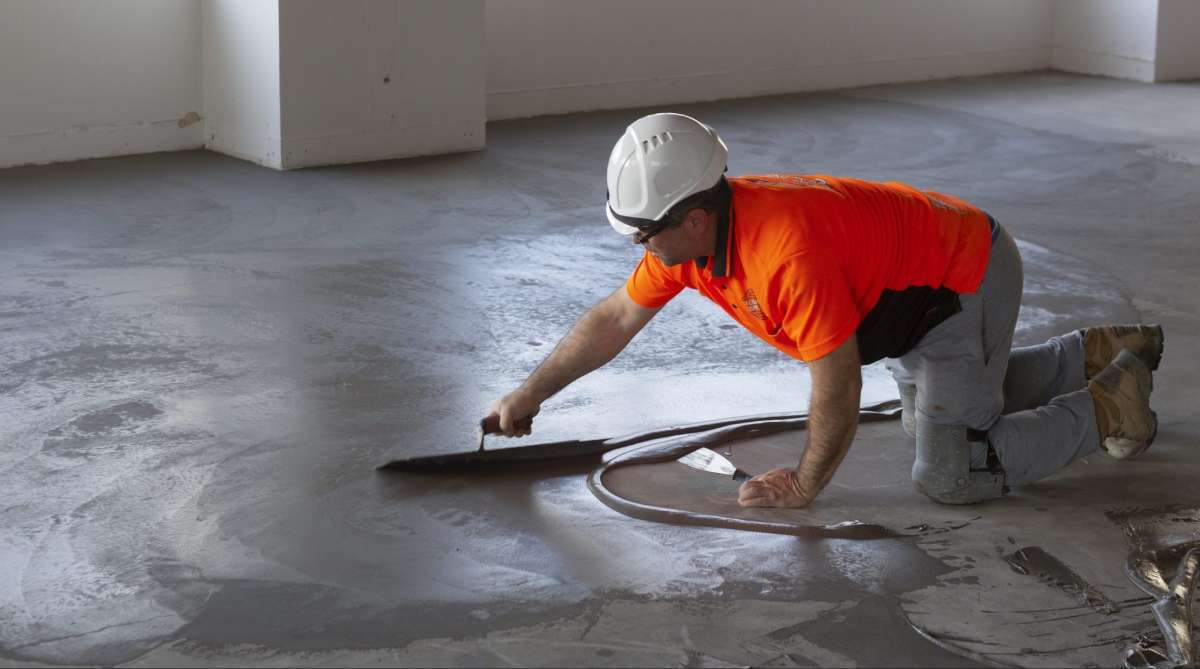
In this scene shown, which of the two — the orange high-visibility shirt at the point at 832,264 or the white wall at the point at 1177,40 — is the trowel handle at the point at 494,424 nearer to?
the orange high-visibility shirt at the point at 832,264

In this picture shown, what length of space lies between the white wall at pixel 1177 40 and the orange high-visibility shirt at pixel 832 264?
738 centimetres

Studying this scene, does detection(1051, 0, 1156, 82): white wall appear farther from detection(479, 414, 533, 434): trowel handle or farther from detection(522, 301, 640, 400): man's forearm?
detection(479, 414, 533, 434): trowel handle

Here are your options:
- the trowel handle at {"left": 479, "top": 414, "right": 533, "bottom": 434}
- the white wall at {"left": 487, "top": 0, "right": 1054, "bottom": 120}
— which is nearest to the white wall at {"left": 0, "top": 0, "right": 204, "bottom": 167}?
the white wall at {"left": 487, "top": 0, "right": 1054, "bottom": 120}

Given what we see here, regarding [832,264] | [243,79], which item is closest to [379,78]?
[243,79]

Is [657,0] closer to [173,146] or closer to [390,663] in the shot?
[173,146]

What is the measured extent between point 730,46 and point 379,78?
280cm

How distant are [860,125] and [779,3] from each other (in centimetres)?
134

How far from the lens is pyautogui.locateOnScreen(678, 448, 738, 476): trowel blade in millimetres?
3443

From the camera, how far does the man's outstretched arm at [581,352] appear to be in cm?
332

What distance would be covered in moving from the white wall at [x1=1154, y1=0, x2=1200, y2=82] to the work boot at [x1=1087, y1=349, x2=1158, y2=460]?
7.10 m

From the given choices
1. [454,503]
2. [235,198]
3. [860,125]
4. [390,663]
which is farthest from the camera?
[860,125]

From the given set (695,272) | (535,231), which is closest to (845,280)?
Result: (695,272)

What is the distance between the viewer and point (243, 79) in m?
6.80

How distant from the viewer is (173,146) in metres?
7.08
